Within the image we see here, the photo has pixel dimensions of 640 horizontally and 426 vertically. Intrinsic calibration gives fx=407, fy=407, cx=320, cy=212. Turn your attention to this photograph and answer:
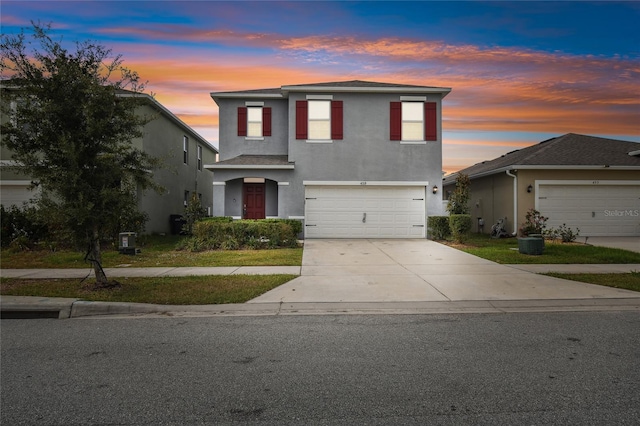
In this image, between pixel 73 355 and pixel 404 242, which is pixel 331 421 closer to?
pixel 73 355

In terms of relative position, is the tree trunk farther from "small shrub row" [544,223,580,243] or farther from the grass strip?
"small shrub row" [544,223,580,243]

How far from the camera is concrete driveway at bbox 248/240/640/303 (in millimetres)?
7514

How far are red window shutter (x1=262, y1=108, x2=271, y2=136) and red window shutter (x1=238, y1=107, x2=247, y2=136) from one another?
0.86 metres

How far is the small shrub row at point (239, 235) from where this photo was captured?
1478 cm

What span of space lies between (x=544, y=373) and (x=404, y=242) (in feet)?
43.0

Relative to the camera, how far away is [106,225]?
7766 mm

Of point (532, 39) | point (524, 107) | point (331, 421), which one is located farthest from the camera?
point (524, 107)

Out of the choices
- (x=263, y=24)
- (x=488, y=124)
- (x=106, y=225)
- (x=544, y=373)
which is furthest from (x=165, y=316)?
(x=488, y=124)

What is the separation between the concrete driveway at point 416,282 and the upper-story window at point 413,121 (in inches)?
288

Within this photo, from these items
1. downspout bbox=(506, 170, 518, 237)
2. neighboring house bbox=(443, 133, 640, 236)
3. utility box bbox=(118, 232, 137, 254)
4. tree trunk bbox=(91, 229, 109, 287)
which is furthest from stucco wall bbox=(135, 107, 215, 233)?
neighboring house bbox=(443, 133, 640, 236)

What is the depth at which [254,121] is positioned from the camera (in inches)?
777

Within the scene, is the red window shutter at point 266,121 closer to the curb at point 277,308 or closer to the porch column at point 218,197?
the porch column at point 218,197

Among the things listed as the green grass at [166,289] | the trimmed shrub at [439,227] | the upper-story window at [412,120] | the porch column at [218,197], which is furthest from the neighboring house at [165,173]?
the trimmed shrub at [439,227]

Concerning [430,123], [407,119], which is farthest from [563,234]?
[407,119]
